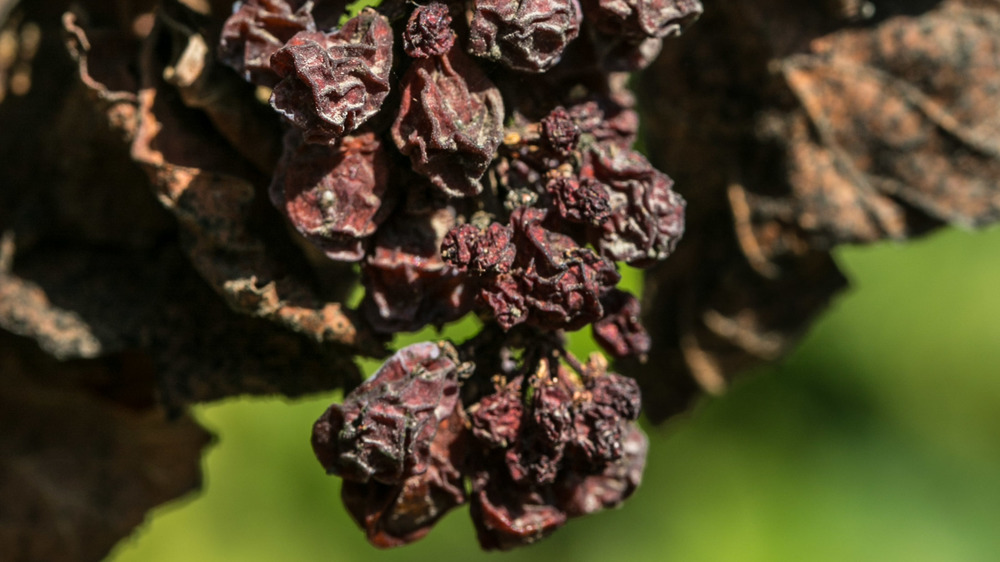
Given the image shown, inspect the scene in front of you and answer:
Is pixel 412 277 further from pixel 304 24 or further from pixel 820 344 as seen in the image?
pixel 820 344

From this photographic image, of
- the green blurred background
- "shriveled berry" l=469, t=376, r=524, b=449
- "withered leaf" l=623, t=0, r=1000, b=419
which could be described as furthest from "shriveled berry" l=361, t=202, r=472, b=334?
the green blurred background

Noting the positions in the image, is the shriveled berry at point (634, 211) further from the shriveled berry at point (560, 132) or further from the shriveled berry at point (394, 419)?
the shriveled berry at point (394, 419)

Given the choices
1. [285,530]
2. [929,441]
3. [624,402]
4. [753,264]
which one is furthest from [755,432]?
[624,402]

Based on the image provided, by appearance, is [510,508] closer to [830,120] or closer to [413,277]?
[413,277]

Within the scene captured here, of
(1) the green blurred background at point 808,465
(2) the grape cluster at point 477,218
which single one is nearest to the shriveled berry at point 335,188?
(2) the grape cluster at point 477,218

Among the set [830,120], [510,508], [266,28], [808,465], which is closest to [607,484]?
[510,508]

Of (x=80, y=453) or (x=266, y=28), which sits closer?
(x=266, y=28)
